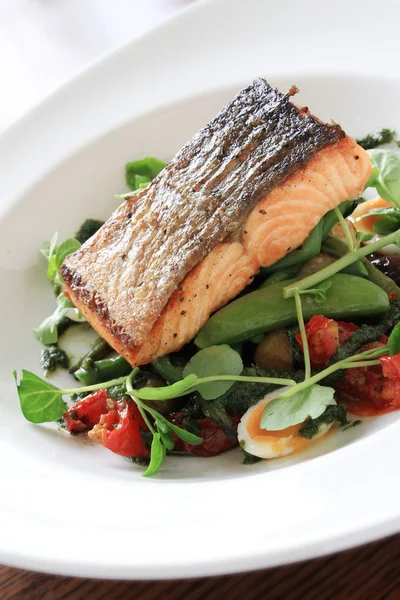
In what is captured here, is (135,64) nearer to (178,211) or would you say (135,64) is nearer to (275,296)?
(178,211)

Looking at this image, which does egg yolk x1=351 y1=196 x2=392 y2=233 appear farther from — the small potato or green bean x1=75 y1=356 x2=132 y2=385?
green bean x1=75 y1=356 x2=132 y2=385

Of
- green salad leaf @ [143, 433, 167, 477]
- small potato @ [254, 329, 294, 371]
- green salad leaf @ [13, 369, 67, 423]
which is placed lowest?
small potato @ [254, 329, 294, 371]

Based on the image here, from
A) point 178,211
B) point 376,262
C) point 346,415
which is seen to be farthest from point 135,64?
point 346,415

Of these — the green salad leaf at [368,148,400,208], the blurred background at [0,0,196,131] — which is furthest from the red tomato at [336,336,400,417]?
the blurred background at [0,0,196,131]

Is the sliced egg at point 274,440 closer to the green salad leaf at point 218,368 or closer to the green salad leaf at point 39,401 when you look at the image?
the green salad leaf at point 218,368

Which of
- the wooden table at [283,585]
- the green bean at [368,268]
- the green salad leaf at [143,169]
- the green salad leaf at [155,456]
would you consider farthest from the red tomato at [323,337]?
the green salad leaf at [143,169]

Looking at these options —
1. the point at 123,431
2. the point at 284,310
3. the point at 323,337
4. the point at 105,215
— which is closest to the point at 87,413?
the point at 123,431
